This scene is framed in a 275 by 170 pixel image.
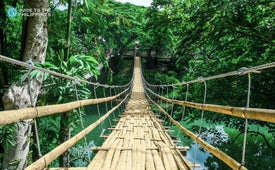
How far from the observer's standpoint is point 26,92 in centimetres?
237

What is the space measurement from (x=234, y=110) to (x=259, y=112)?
0.99 feet

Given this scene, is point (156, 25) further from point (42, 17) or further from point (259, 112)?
point (259, 112)

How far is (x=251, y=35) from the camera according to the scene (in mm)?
5602

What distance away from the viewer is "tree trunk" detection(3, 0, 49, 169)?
230cm

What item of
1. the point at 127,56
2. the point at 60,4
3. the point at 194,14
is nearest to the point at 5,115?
the point at 60,4

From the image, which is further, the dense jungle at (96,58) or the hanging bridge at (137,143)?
the dense jungle at (96,58)

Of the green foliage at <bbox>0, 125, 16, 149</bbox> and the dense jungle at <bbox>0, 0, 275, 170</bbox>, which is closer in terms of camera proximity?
the green foliage at <bbox>0, 125, 16, 149</bbox>

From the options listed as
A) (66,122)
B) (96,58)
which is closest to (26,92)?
(66,122)

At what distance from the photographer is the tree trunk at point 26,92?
230 cm
